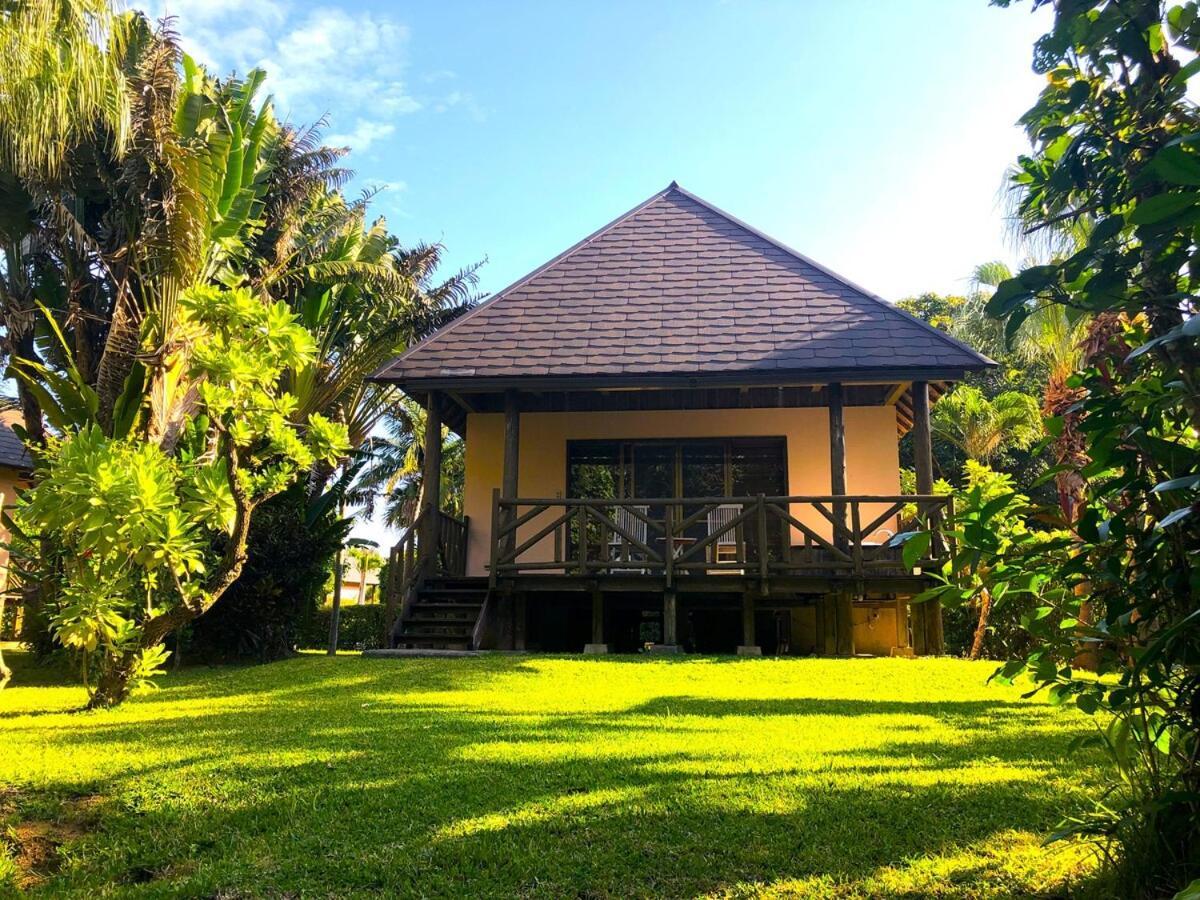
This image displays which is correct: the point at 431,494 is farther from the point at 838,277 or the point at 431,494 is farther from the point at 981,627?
the point at 981,627

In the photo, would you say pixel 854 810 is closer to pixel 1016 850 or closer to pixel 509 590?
pixel 1016 850

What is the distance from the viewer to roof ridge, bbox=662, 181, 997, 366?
39.3 ft

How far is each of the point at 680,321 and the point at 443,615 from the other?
5.88 meters

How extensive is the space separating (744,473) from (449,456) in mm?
21558

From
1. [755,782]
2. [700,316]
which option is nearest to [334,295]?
[700,316]

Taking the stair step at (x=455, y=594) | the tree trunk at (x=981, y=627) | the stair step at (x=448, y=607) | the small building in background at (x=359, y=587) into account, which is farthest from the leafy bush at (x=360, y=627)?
the tree trunk at (x=981, y=627)

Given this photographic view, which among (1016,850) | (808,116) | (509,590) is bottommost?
(1016,850)

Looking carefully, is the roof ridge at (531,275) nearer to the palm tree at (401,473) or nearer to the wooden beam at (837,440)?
the wooden beam at (837,440)

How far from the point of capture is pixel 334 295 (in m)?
18.2

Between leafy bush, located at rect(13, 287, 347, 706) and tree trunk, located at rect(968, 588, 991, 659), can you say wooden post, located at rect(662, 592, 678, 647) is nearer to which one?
tree trunk, located at rect(968, 588, 991, 659)

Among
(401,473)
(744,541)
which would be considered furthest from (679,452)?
(401,473)

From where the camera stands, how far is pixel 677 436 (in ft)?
46.8

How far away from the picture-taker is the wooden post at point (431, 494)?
1241 centimetres

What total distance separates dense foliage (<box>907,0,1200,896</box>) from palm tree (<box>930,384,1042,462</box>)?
2060cm
